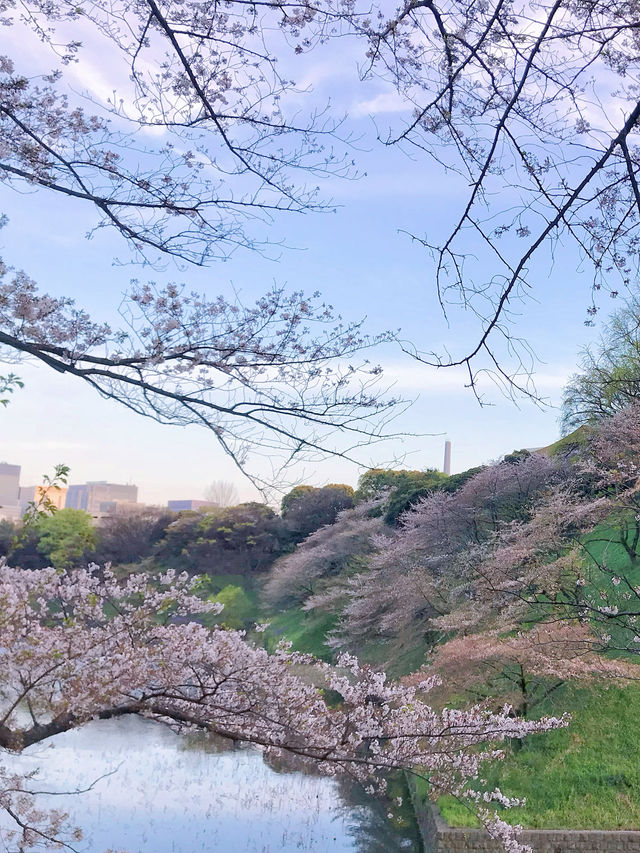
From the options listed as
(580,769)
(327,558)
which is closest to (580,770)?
(580,769)

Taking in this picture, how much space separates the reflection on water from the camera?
8.85 metres

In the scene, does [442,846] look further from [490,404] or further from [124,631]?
[490,404]

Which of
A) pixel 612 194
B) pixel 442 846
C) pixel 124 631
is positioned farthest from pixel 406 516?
pixel 612 194

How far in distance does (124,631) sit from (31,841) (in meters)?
1.34

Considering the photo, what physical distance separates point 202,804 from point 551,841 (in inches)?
185

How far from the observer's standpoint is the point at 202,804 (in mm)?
10086

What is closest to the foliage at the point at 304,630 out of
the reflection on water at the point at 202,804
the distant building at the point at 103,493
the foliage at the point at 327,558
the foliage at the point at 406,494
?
the foliage at the point at 327,558

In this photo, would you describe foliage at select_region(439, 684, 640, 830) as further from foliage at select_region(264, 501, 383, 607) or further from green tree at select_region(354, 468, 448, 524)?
foliage at select_region(264, 501, 383, 607)

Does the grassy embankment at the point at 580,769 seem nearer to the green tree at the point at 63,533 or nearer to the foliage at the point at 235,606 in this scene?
the foliage at the point at 235,606

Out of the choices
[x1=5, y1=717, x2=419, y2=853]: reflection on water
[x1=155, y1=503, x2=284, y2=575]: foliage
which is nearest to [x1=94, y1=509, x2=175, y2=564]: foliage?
[x1=155, y1=503, x2=284, y2=575]: foliage

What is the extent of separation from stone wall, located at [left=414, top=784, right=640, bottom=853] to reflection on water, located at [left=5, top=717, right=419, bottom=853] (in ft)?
4.21

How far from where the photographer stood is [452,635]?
45.6ft

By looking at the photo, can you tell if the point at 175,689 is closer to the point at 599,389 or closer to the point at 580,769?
the point at 580,769

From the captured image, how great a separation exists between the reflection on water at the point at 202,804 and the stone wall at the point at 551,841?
1.28 m
